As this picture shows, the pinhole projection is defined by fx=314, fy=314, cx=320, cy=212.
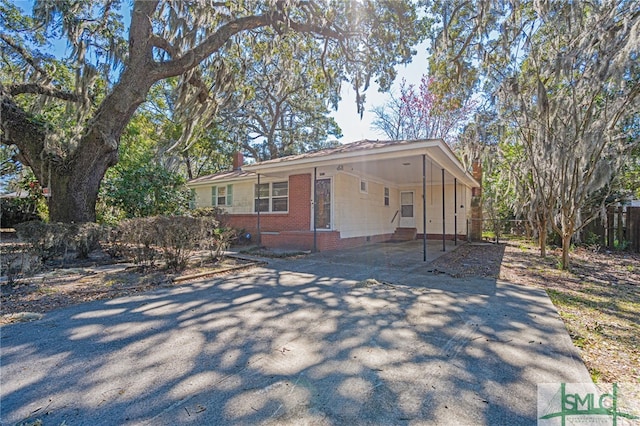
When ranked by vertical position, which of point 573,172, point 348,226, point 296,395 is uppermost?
point 573,172

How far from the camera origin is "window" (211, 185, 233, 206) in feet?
48.0

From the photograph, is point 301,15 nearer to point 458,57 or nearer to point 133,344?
point 458,57

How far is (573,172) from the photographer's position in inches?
265

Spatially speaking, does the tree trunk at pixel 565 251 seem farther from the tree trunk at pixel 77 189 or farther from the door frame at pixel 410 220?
the tree trunk at pixel 77 189

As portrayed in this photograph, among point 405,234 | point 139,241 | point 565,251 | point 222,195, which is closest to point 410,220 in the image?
point 405,234

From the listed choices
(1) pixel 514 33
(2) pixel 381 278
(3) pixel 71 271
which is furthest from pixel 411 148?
(3) pixel 71 271

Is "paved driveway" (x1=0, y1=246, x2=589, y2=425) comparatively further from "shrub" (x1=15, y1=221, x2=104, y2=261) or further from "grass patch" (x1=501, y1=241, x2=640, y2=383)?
"shrub" (x1=15, y1=221, x2=104, y2=261)

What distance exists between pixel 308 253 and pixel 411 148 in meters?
4.32

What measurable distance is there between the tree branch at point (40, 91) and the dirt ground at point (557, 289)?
5806 mm

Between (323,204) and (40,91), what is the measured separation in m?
9.32

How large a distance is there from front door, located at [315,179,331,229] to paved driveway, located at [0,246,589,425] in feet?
20.3

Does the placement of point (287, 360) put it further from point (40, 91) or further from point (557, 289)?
point (40, 91)

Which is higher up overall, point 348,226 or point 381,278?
point 348,226

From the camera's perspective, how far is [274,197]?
12.4 metres
